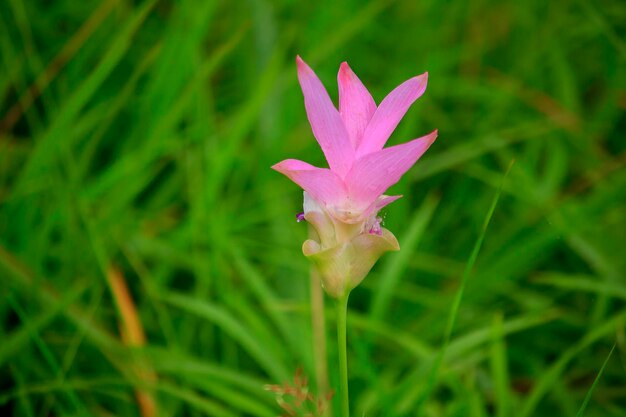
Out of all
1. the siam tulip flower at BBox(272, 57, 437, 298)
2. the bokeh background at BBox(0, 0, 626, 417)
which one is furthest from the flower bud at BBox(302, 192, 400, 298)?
the bokeh background at BBox(0, 0, 626, 417)

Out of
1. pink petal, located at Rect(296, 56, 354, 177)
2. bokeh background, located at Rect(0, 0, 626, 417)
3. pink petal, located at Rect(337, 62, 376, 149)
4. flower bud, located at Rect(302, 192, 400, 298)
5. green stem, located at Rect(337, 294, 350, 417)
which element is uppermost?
bokeh background, located at Rect(0, 0, 626, 417)

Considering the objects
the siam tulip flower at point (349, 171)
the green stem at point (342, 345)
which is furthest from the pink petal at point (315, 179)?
the green stem at point (342, 345)

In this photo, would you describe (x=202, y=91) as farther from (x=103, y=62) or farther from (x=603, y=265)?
(x=603, y=265)

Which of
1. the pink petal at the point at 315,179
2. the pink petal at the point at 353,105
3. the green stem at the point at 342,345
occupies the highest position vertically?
the pink petal at the point at 353,105

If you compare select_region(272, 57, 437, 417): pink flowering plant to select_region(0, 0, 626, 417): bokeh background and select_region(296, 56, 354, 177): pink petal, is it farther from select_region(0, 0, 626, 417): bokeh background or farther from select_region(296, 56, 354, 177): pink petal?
select_region(0, 0, 626, 417): bokeh background

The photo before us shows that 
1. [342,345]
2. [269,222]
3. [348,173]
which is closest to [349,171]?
[348,173]

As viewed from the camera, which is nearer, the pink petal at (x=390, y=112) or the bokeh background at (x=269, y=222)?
the pink petal at (x=390, y=112)

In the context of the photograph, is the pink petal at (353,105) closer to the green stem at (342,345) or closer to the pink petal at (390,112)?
the pink petal at (390,112)
